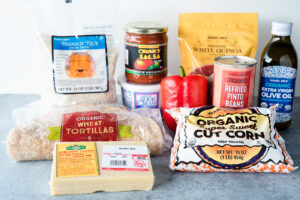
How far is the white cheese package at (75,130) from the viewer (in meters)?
1.02

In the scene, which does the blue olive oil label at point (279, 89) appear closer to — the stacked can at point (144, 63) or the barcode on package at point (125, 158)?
the stacked can at point (144, 63)

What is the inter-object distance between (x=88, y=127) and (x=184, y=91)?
327mm

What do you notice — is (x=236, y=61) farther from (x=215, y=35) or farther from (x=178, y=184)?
(x=178, y=184)

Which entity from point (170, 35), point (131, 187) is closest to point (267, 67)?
point (170, 35)

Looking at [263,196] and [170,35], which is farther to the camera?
[170,35]

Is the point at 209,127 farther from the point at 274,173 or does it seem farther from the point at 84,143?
the point at 84,143

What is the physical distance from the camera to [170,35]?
1.41 metres

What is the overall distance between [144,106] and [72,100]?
0.78 ft

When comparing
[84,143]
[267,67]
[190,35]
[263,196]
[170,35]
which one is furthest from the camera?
[170,35]

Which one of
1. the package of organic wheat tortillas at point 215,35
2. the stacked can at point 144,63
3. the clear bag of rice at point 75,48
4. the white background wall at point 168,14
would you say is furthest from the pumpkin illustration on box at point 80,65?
the package of organic wheat tortillas at point 215,35

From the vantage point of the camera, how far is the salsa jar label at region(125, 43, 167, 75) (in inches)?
46.5

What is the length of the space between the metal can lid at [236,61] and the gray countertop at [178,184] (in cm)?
30

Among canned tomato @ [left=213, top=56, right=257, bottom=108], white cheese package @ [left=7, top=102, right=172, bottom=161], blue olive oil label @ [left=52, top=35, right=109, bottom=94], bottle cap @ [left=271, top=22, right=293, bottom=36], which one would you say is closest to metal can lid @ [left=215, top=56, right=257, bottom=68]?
canned tomato @ [left=213, top=56, right=257, bottom=108]

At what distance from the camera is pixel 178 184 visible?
3.06ft
